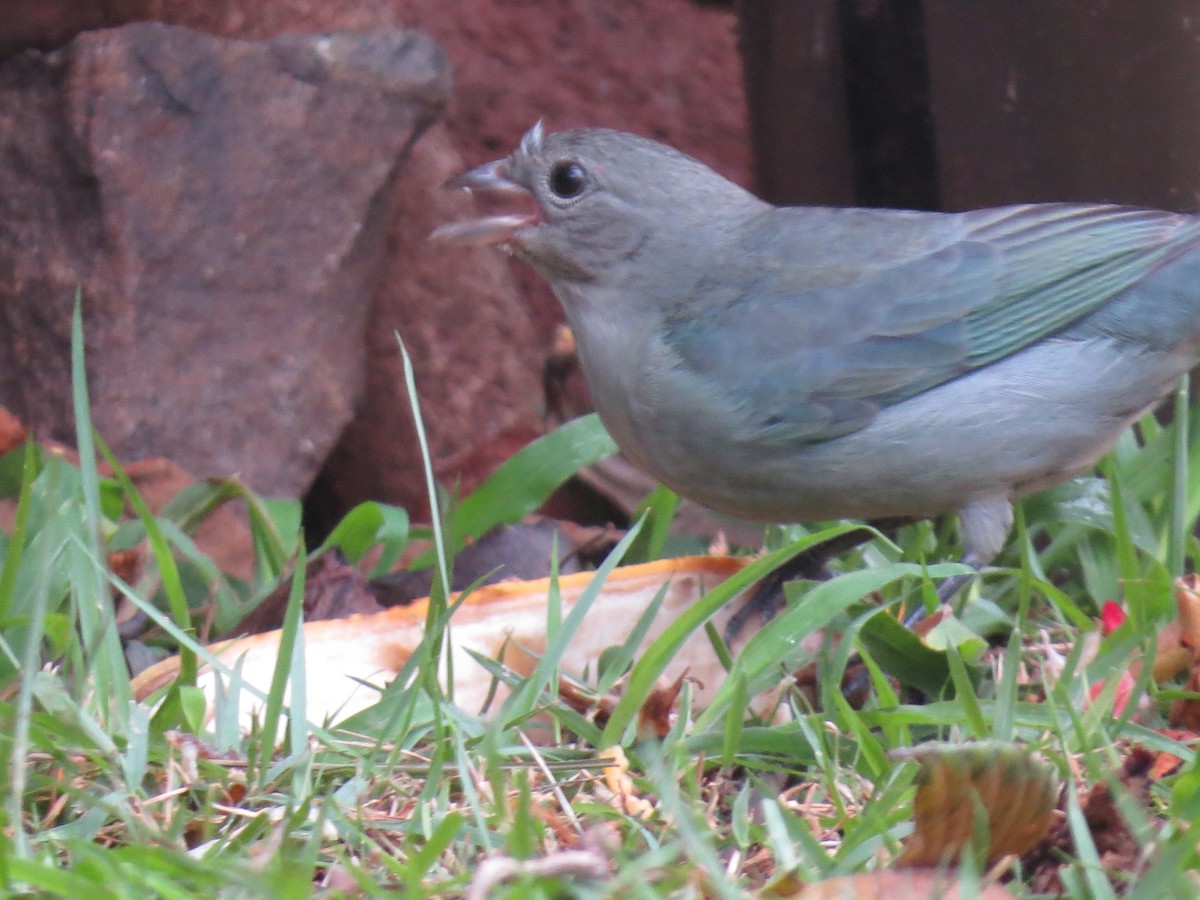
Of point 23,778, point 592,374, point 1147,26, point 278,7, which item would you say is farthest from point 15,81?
point 1147,26

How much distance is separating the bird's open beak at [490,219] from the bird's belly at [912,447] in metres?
0.55

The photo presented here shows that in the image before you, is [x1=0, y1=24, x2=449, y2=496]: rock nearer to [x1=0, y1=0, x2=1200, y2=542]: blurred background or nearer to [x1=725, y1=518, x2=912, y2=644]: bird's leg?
[x1=0, y1=0, x2=1200, y2=542]: blurred background

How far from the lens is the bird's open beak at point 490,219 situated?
3.49 metres

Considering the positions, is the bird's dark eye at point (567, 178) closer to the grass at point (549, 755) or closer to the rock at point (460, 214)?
the rock at point (460, 214)

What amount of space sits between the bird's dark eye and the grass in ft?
3.70

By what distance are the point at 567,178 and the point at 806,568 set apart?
1087mm

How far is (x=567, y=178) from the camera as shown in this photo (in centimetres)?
356

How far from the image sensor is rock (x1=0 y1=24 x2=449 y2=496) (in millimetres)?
4039

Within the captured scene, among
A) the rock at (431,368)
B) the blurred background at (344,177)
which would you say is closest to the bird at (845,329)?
the blurred background at (344,177)

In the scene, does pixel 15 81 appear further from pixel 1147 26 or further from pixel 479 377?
pixel 1147 26

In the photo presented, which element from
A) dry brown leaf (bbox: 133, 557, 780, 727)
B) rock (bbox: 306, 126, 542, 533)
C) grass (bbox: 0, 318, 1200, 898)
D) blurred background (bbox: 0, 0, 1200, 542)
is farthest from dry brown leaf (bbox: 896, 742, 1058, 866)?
rock (bbox: 306, 126, 542, 533)

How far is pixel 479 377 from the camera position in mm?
4859

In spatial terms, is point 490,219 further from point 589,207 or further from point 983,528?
point 983,528

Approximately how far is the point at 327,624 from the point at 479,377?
82.1 inches
